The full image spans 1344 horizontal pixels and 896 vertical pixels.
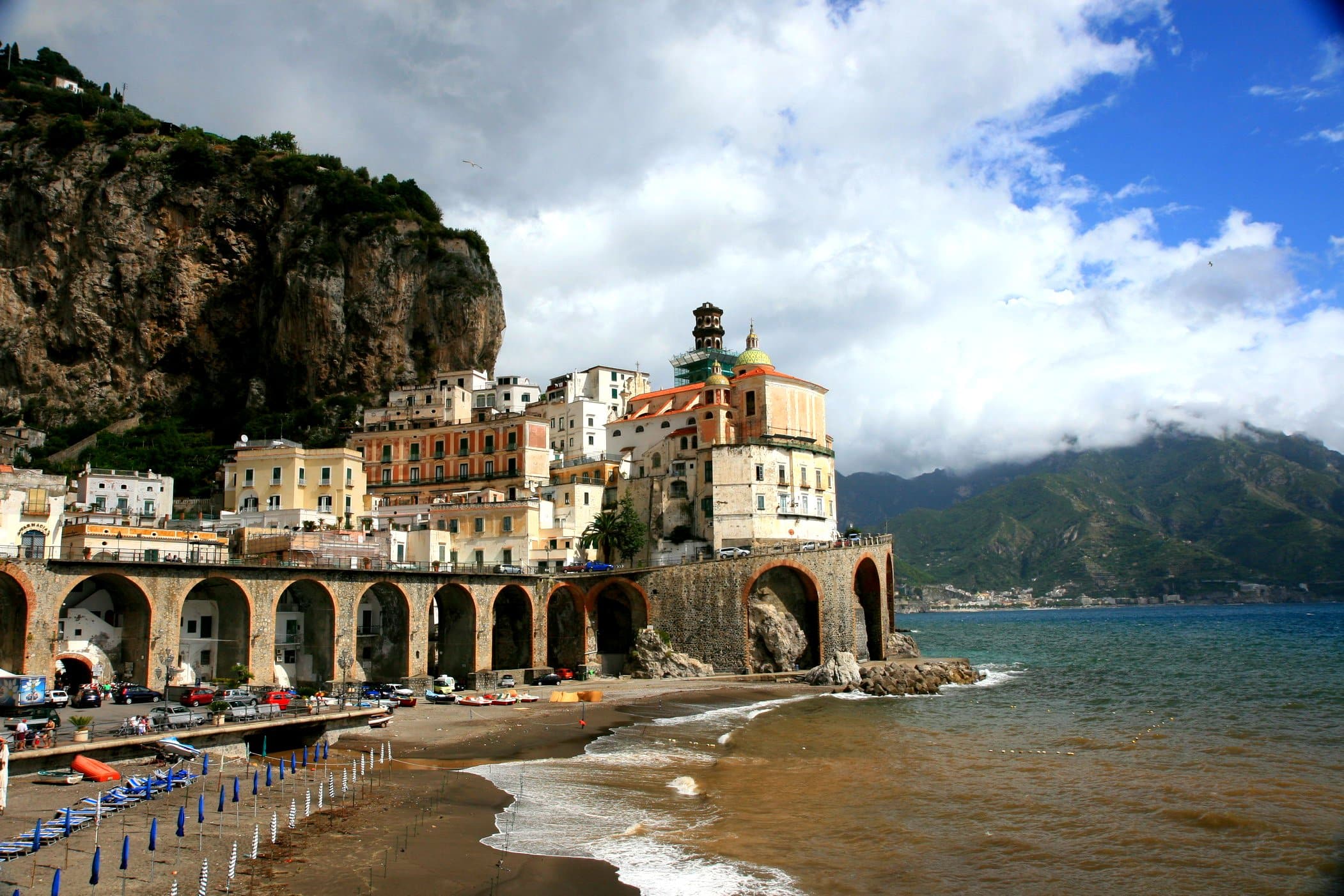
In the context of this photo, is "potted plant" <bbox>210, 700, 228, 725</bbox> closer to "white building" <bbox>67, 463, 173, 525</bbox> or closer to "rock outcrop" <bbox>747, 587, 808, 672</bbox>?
"white building" <bbox>67, 463, 173, 525</bbox>

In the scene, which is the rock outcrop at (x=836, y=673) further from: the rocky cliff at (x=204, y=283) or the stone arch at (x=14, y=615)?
the rocky cliff at (x=204, y=283)

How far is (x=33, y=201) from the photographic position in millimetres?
99750

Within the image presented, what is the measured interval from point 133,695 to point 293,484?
30466 millimetres

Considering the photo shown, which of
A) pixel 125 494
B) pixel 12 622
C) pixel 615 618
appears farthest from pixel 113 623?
pixel 615 618

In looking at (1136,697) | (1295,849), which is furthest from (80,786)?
(1136,697)

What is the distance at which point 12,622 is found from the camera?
40.5 meters

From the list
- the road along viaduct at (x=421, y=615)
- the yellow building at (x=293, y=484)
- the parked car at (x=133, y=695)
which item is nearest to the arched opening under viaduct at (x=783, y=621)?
the road along viaduct at (x=421, y=615)

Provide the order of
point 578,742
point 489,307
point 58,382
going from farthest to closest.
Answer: point 489,307
point 58,382
point 578,742

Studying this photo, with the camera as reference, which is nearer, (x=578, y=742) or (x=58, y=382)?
(x=578, y=742)

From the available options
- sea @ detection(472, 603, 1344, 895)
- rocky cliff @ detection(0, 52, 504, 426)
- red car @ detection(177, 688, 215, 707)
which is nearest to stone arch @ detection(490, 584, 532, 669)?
sea @ detection(472, 603, 1344, 895)

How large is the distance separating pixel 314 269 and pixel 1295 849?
93716 millimetres

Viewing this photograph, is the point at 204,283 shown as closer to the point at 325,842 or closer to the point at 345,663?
the point at 345,663

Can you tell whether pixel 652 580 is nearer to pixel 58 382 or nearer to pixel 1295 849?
pixel 1295 849

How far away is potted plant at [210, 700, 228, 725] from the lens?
34256 mm
